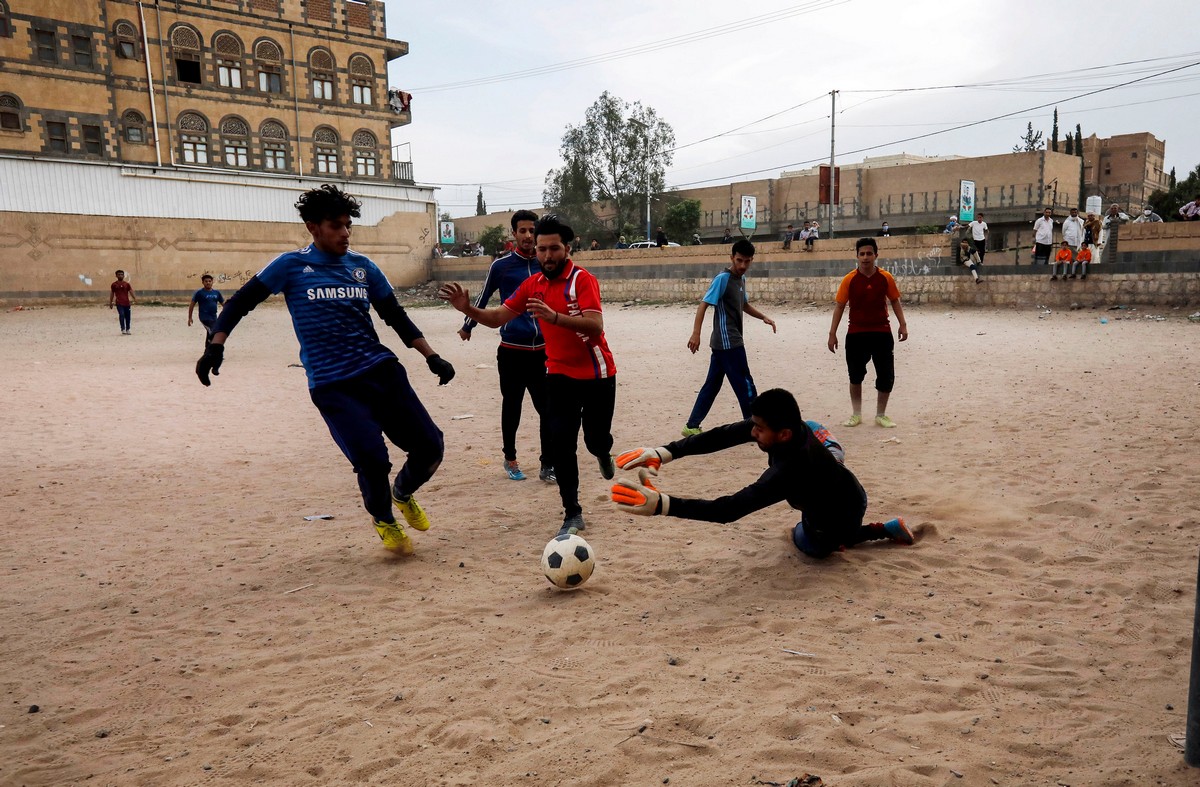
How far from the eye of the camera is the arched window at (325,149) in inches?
1679

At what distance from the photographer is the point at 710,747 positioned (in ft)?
9.50

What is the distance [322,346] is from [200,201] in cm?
3910

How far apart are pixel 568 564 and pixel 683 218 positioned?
2094 inches

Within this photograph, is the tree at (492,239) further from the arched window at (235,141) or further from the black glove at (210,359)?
the black glove at (210,359)

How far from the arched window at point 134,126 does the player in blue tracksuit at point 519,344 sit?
127 feet

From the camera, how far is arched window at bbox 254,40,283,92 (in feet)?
134

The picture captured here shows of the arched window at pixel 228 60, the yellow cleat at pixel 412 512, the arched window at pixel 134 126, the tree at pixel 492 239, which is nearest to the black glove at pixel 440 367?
the yellow cleat at pixel 412 512

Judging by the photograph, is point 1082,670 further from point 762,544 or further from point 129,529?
point 129,529

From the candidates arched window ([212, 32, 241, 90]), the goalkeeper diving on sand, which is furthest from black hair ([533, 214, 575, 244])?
arched window ([212, 32, 241, 90])

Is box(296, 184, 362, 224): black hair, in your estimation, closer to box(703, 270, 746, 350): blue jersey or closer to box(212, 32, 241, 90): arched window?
box(703, 270, 746, 350): blue jersey

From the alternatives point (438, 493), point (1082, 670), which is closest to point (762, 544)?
point (1082, 670)

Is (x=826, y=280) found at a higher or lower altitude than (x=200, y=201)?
lower

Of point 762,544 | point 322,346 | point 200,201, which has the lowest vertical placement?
point 762,544

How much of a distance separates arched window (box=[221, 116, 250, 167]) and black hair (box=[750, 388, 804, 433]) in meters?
42.5
